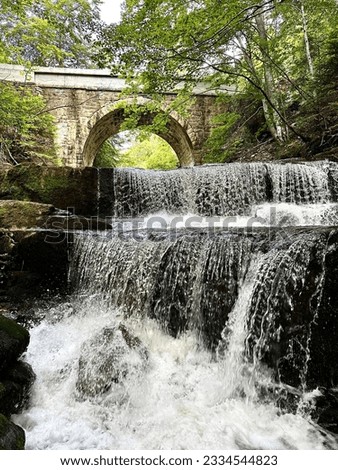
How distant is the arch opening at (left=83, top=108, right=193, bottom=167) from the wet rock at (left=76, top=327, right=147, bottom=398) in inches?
385

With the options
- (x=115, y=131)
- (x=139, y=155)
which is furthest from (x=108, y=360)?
(x=139, y=155)

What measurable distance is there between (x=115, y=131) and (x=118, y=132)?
24cm

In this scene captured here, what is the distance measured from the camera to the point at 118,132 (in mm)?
13789

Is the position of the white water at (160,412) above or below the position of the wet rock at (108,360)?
below

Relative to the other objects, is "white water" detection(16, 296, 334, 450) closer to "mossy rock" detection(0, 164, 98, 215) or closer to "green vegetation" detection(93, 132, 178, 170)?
"mossy rock" detection(0, 164, 98, 215)

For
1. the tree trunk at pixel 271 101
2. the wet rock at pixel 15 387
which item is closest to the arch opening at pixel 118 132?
the tree trunk at pixel 271 101

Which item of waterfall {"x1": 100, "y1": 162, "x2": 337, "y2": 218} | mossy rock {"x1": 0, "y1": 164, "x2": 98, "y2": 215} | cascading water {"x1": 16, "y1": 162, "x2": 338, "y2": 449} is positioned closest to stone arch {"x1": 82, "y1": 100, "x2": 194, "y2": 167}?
waterfall {"x1": 100, "y1": 162, "x2": 337, "y2": 218}

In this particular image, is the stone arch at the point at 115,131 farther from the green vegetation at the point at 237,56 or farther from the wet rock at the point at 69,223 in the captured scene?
the wet rock at the point at 69,223

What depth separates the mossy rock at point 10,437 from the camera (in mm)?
2078

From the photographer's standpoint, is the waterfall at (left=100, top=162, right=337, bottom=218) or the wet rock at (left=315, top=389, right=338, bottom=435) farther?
the waterfall at (left=100, top=162, right=337, bottom=218)

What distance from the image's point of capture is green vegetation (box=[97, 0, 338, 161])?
18.1 feet

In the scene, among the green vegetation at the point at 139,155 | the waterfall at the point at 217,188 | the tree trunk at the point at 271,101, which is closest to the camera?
the waterfall at the point at 217,188

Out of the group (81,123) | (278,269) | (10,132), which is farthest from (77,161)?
(278,269)

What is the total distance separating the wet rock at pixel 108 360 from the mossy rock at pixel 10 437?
91cm
